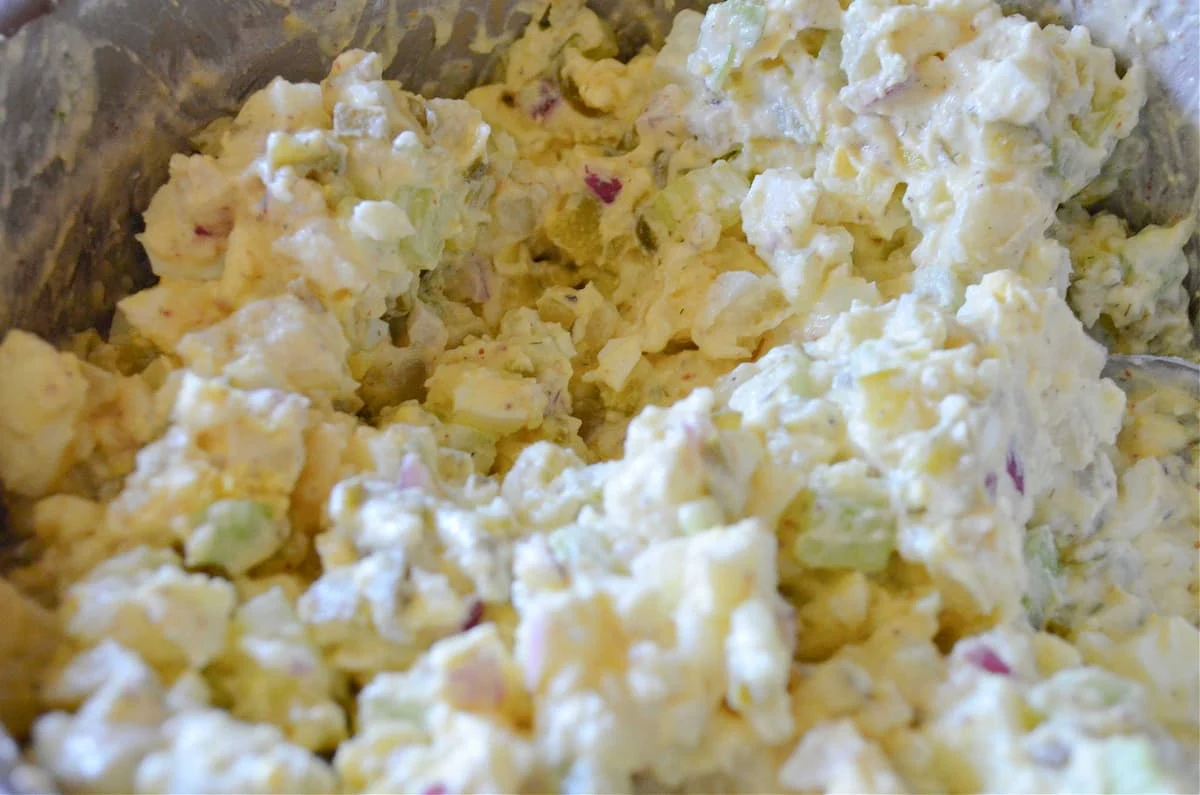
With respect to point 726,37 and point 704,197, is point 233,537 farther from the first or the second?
point 726,37

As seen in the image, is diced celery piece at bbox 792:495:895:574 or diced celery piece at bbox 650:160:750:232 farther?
diced celery piece at bbox 650:160:750:232

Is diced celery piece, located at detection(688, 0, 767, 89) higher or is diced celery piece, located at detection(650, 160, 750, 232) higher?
diced celery piece, located at detection(688, 0, 767, 89)

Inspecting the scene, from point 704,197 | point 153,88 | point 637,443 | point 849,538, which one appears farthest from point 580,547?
point 153,88

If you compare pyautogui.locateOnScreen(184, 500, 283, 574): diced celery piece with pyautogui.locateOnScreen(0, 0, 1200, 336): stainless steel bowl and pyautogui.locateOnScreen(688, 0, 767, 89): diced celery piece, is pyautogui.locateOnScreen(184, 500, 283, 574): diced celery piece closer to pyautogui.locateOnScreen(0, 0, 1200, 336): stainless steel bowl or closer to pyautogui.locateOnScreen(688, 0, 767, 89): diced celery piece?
pyautogui.locateOnScreen(0, 0, 1200, 336): stainless steel bowl

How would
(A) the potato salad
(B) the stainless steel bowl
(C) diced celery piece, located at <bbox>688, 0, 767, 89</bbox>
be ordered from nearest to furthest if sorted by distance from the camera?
(A) the potato salad, (B) the stainless steel bowl, (C) diced celery piece, located at <bbox>688, 0, 767, 89</bbox>

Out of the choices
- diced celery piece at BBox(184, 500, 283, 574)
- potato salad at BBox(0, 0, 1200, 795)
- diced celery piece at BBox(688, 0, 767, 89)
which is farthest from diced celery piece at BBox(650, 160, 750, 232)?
diced celery piece at BBox(184, 500, 283, 574)

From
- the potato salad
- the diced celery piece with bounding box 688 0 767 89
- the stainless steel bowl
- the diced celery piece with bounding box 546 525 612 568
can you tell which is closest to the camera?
the potato salad

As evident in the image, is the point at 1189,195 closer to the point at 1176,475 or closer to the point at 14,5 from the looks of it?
the point at 1176,475

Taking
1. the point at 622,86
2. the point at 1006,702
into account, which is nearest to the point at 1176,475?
the point at 1006,702
